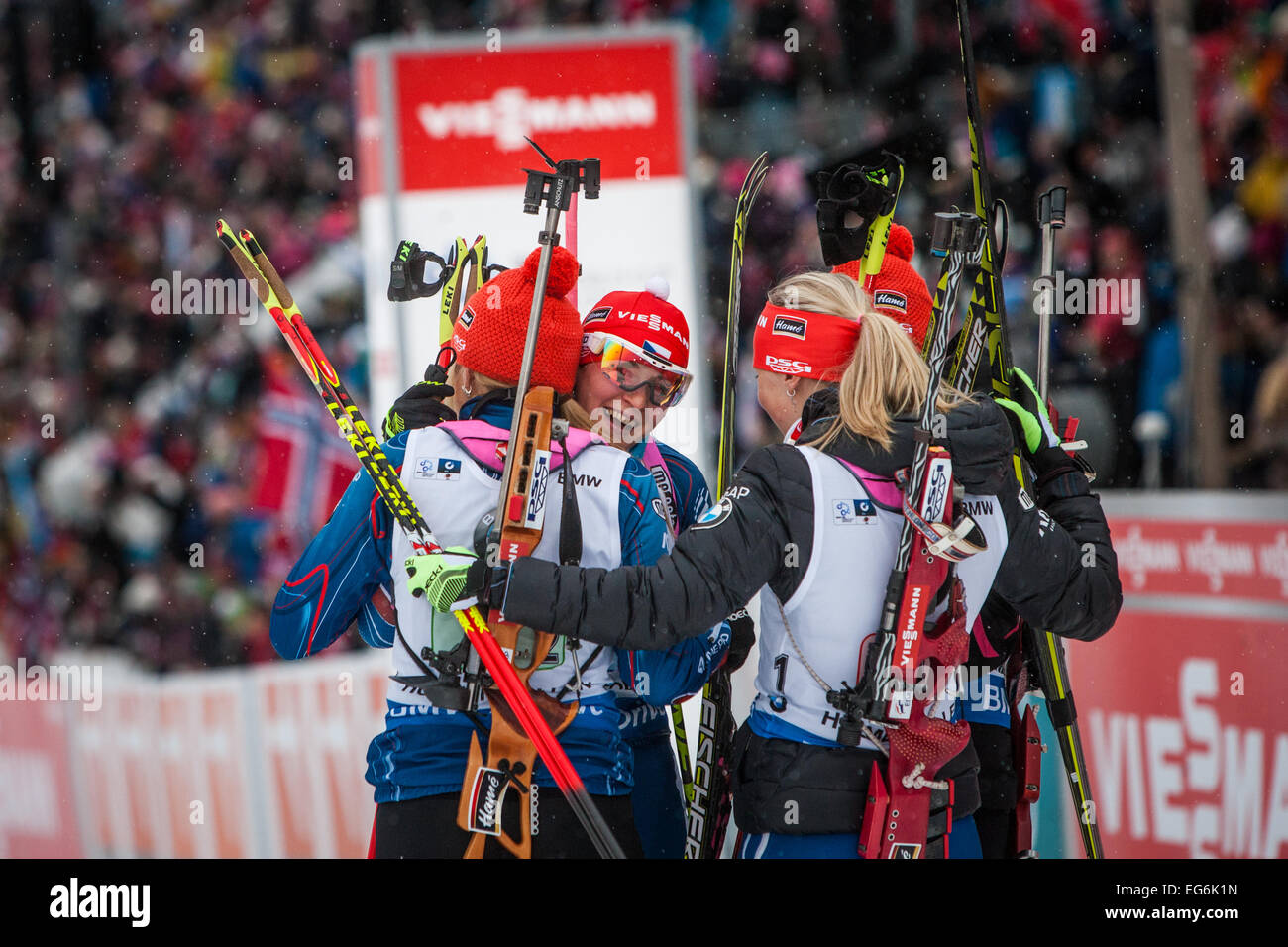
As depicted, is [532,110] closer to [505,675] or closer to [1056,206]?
[1056,206]

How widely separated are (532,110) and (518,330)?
3527 millimetres

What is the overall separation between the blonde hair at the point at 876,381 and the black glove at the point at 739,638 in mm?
628

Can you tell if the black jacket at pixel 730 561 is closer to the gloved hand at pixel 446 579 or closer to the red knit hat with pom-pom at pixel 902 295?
the gloved hand at pixel 446 579

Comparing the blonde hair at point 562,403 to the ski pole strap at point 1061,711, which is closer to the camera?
the blonde hair at point 562,403

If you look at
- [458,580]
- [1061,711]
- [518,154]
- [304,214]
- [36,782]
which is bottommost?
[36,782]

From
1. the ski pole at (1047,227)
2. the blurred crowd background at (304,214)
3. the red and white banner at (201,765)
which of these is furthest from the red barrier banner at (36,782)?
the ski pole at (1047,227)

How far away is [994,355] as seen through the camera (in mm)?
3250

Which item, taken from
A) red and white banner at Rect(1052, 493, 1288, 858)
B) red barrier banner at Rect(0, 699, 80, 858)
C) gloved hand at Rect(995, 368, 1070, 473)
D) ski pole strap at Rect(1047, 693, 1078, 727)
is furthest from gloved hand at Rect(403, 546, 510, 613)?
red barrier banner at Rect(0, 699, 80, 858)

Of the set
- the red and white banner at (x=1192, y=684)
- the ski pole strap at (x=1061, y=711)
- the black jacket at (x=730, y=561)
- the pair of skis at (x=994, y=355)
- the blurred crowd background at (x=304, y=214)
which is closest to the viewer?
the black jacket at (x=730, y=561)

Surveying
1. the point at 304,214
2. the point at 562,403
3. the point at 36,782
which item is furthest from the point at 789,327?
the point at 304,214

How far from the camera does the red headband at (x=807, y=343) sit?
8.68 feet

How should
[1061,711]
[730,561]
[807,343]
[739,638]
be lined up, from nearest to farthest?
[730,561], [807,343], [739,638], [1061,711]
